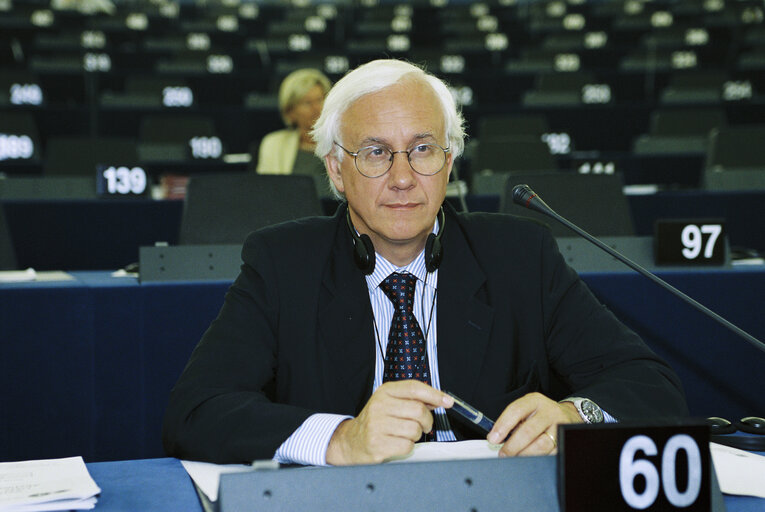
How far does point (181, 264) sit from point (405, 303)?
0.94 metres

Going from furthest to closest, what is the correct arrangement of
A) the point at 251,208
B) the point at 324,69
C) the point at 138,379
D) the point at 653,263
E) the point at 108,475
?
the point at 324,69
the point at 251,208
the point at 653,263
the point at 138,379
the point at 108,475

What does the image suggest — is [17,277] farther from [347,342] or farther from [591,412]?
[591,412]

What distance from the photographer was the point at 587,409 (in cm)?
136

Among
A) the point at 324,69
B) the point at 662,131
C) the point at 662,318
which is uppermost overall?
the point at 324,69

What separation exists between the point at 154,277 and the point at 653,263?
1309 mm

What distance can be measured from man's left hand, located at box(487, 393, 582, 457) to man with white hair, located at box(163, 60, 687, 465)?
0.67ft

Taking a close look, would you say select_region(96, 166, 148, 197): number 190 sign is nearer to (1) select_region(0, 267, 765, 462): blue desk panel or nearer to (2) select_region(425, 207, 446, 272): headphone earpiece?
(1) select_region(0, 267, 765, 462): blue desk panel

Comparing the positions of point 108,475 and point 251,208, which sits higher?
point 251,208

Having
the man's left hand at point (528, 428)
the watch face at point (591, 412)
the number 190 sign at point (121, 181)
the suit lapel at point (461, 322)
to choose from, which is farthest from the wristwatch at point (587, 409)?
the number 190 sign at point (121, 181)

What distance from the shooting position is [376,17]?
39.4 ft

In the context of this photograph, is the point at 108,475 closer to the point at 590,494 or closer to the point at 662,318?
the point at 590,494

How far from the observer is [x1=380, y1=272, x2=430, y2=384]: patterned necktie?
1560 millimetres

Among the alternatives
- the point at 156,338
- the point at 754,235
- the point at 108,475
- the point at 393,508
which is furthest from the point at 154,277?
the point at 754,235

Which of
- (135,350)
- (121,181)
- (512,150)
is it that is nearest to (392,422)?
(135,350)
